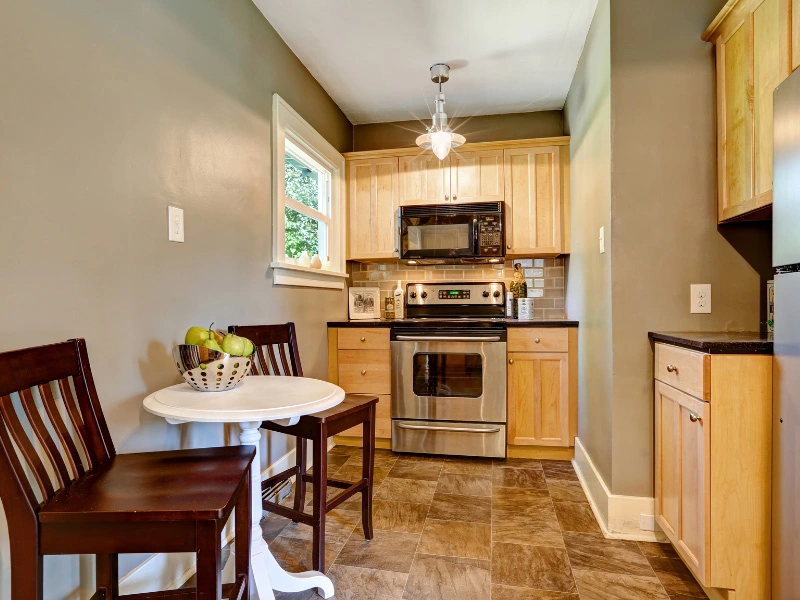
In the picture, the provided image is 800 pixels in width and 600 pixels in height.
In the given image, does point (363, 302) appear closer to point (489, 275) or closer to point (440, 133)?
point (489, 275)

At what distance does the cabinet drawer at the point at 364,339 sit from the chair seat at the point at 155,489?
1.80 meters

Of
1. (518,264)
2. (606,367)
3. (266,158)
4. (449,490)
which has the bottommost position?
(449,490)

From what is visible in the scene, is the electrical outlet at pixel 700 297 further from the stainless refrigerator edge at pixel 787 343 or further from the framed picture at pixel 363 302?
the framed picture at pixel 363 302

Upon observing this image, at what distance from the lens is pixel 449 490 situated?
2.44m

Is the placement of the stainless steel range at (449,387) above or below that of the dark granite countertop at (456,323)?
below

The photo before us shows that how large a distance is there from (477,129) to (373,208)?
1090 millimetres

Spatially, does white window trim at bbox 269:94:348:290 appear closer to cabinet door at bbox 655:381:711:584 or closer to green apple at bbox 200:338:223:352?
green apple at bbox 200:338:223:352

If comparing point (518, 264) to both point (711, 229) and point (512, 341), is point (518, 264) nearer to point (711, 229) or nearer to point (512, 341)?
point (512, 341)

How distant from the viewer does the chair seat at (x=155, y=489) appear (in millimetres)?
927

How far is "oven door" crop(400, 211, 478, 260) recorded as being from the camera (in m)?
3.26

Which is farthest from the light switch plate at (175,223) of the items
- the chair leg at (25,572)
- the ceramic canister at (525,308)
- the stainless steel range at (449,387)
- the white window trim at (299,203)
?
the ceramic canister at (525,308)

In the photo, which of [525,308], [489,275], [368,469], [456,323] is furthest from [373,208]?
[368,469]

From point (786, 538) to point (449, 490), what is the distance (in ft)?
4.90

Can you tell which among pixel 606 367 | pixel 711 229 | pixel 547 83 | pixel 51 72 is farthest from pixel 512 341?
pixel 51 72
